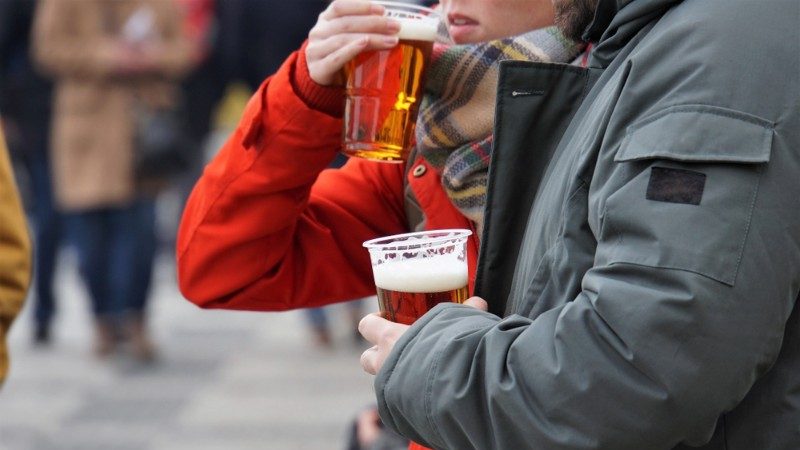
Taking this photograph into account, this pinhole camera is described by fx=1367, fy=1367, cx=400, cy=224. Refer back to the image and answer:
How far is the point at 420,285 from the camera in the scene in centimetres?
193

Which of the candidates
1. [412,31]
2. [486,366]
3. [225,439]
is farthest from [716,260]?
[225,439]

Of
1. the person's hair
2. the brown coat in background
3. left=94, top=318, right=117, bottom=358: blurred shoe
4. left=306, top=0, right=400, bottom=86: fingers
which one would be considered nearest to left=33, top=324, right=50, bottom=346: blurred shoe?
left=94, top=318, right=117, bottom=358: blurred shoe

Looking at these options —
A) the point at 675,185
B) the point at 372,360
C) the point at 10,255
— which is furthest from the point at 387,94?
the point at 10,255

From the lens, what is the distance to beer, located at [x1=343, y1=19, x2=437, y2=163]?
2.24 metres

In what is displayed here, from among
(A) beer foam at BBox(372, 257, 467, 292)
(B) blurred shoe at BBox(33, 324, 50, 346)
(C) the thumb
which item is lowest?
(B) blurred shoe at BBox(33, 324, 50, 346)

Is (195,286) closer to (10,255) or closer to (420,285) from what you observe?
(420,285)

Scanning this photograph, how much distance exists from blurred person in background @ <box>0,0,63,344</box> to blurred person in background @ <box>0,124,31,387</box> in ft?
14.9

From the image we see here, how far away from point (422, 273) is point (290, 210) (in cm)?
57

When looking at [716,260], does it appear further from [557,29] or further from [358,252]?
[358,252]

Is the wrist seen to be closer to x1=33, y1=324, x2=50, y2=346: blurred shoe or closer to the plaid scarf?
the plaid scarf

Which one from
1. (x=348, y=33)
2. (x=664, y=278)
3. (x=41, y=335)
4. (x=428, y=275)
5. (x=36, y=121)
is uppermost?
(x=348, y=33)

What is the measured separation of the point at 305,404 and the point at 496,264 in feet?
15.2

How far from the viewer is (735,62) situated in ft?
5.04

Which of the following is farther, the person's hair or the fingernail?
the fingernail
